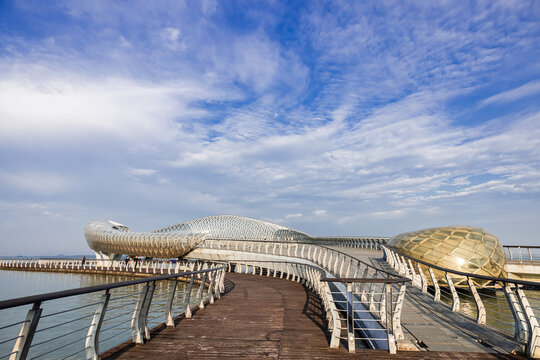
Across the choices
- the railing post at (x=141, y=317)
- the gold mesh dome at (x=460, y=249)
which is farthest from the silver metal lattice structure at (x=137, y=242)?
the railing post at (x=141, y=317)

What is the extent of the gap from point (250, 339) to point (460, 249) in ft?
39.5

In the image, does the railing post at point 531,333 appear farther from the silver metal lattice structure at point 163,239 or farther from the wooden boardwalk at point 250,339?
the silver metal lattice structure at point 163,239

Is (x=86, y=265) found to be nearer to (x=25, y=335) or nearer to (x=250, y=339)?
(x=250, y=339)

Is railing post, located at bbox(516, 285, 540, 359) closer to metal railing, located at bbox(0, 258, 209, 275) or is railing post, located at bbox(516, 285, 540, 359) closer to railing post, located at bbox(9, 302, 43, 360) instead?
railing post, located at bbox(9, 302, 43, 360)

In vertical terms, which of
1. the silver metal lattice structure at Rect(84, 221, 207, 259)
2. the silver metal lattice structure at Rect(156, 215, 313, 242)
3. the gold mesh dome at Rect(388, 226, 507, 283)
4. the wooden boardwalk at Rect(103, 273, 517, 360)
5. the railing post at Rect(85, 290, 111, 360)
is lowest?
the wooden boardwalk at Rect(103, 273, 517, 360)

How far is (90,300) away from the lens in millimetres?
18938

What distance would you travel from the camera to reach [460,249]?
1384 cm

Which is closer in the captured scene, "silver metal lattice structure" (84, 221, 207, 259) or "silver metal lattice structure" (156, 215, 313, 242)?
"silver metal lattice structure" (84, 221, 207, 259)

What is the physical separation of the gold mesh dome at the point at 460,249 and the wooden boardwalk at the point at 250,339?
8191 millimetres

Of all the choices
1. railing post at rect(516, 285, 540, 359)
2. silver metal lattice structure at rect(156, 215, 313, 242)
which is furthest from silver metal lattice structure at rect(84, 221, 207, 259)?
railing post at rect(516, 285, 540, 359)

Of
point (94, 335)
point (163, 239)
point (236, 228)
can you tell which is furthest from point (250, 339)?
point (236, 228)

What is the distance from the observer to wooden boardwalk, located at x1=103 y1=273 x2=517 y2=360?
4477mm

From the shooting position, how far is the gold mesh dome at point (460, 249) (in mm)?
13430

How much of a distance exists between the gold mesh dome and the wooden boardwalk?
819 centimetres
